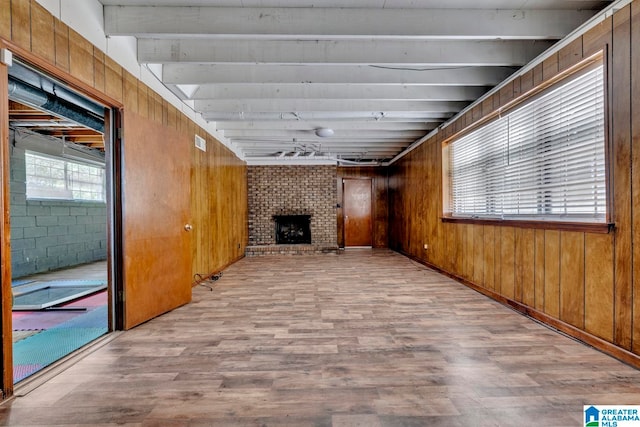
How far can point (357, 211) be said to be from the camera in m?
9.07

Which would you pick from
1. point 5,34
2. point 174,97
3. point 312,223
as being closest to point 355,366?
point 5,34

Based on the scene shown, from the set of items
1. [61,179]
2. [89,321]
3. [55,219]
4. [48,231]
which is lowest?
[89,321]

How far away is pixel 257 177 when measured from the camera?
8.38 m

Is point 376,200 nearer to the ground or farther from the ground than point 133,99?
nearer to the ground

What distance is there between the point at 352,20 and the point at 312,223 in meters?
6.31

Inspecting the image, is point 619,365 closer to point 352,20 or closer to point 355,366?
point 355,366

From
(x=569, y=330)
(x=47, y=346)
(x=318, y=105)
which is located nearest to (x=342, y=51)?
(x=318, y=105)

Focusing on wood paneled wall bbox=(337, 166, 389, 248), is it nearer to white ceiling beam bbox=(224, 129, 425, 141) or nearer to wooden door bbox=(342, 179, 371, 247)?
wooden door bbox=(342, 179, 371, 247)

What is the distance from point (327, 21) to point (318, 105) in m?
1.84

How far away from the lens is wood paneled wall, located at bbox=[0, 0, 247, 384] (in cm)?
186

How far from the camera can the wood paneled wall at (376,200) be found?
29.4ft

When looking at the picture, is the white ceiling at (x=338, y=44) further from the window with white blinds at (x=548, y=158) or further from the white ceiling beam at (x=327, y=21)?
the window with white blinds at (x=548, y=158)

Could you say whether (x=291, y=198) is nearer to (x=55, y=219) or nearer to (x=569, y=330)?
(x=55, y=219)

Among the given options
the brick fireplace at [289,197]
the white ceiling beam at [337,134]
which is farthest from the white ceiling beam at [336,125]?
the brick fireplace at [289,197]
